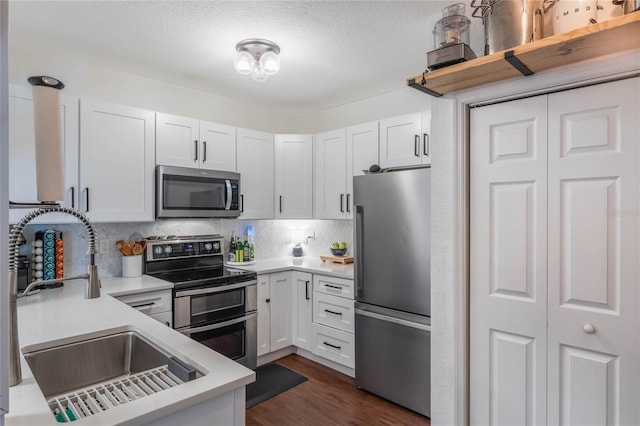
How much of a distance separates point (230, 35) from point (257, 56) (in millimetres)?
246

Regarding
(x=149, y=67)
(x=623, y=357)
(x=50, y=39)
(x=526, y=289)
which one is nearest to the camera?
(x=623, y=357)

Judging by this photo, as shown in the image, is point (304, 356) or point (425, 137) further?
point (304, 356)

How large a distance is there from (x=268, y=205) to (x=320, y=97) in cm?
124

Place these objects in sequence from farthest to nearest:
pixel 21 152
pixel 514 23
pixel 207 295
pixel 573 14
Result: pixel 207 295 → pixel 21 152 → pixel 514 23 → pixel 573 14

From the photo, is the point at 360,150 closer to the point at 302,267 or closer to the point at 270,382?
the point at 302,267

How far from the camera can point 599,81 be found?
154 cm

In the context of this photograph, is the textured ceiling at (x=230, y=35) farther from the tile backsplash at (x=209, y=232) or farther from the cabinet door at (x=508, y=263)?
the tile backsplash at (x=209, y=232)

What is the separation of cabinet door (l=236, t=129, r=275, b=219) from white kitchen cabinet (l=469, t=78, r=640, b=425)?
2.17 m

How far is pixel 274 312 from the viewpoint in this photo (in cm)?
333

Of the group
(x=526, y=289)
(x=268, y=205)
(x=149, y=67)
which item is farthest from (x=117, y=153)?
(x=526, y=289)

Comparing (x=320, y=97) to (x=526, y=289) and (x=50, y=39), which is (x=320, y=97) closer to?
(x=50, y=39)

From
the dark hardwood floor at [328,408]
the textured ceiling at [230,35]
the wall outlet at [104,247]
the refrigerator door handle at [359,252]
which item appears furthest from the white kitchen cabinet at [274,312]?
the textured ceiling at [230,35]

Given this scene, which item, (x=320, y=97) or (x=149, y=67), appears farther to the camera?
(x=320, y=97)

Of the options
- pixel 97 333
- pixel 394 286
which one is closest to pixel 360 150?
pixel 394 286
